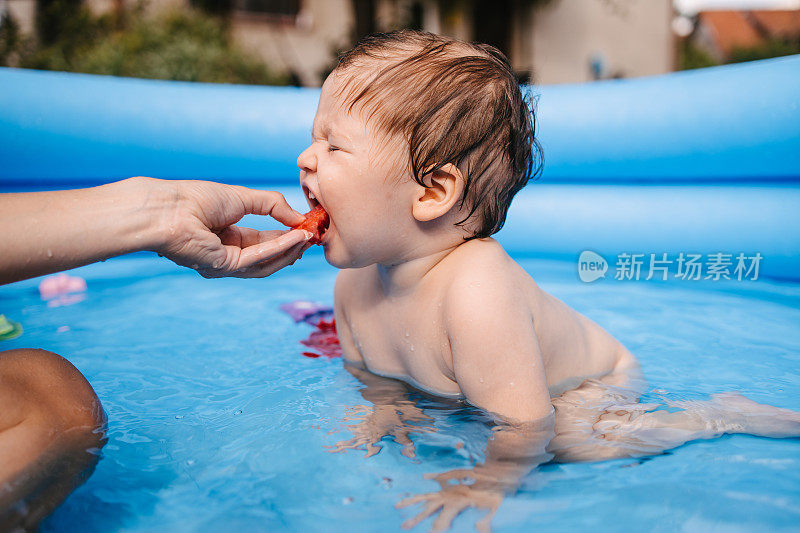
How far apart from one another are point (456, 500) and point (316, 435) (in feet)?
1.46

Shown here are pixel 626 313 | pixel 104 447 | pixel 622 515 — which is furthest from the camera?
pixel 626 313

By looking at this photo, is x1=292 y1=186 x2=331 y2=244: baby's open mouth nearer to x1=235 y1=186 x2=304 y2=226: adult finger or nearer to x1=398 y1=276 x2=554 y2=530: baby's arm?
x1=235 y1=186 x2=304 y2=226: adult finger

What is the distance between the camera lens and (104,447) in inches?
57.1

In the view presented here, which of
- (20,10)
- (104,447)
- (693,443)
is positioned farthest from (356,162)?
(20,10)

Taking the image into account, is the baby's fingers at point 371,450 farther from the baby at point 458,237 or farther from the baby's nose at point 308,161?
the baby's nose at point 308,161

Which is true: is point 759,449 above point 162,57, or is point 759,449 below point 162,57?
below

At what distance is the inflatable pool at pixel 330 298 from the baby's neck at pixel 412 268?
320 mm

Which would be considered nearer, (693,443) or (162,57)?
(693,443)

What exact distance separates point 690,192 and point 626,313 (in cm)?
93

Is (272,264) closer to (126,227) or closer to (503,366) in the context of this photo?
(126,227)

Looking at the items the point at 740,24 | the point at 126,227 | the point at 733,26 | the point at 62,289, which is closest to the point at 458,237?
the point at 126,227

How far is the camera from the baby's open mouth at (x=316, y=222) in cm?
158

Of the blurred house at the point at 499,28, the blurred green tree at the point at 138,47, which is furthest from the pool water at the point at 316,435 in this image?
the blurred house at the point at 499,28

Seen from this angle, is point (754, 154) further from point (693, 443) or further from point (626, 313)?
point (693, 443)
